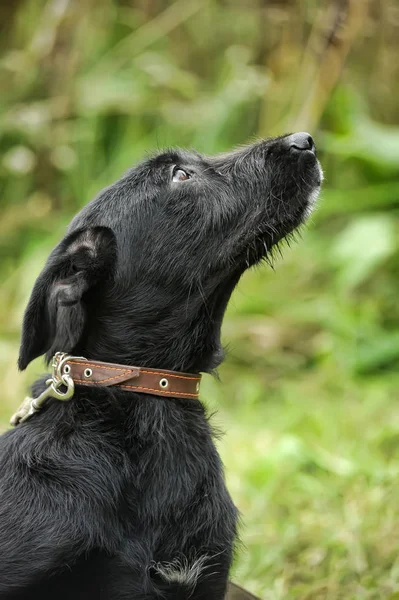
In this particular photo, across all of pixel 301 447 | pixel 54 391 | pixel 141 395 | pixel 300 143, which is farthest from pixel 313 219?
pixel 54 391

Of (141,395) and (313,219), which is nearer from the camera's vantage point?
(141,395)

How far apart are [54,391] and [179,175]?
90cm

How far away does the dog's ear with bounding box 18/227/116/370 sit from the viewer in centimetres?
264

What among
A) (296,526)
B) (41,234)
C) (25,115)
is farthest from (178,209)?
(25,115)

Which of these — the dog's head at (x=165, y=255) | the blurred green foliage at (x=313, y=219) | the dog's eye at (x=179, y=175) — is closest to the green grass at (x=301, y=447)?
the blurred green foliage at (x=313, y=219)

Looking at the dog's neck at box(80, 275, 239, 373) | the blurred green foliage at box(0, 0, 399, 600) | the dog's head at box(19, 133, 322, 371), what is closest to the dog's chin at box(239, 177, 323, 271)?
the dog's head at box(19, 133, 322, 371)

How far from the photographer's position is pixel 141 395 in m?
2.69

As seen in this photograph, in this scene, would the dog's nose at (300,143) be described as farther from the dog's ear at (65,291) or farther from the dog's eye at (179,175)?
the dog's ear at (65,291)

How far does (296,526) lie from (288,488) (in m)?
0.38

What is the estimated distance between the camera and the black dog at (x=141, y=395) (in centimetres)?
241

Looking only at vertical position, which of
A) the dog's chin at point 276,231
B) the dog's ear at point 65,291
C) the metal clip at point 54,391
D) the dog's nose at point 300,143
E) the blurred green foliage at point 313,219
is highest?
the blurred green foliage at point 313,219

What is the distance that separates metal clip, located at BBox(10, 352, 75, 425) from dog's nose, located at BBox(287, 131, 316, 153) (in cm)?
108

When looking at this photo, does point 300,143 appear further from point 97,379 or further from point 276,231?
point 97,379

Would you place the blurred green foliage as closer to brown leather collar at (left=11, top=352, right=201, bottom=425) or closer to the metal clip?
brown leather collar at (left=11, top=352, right=201, bottom=425)
